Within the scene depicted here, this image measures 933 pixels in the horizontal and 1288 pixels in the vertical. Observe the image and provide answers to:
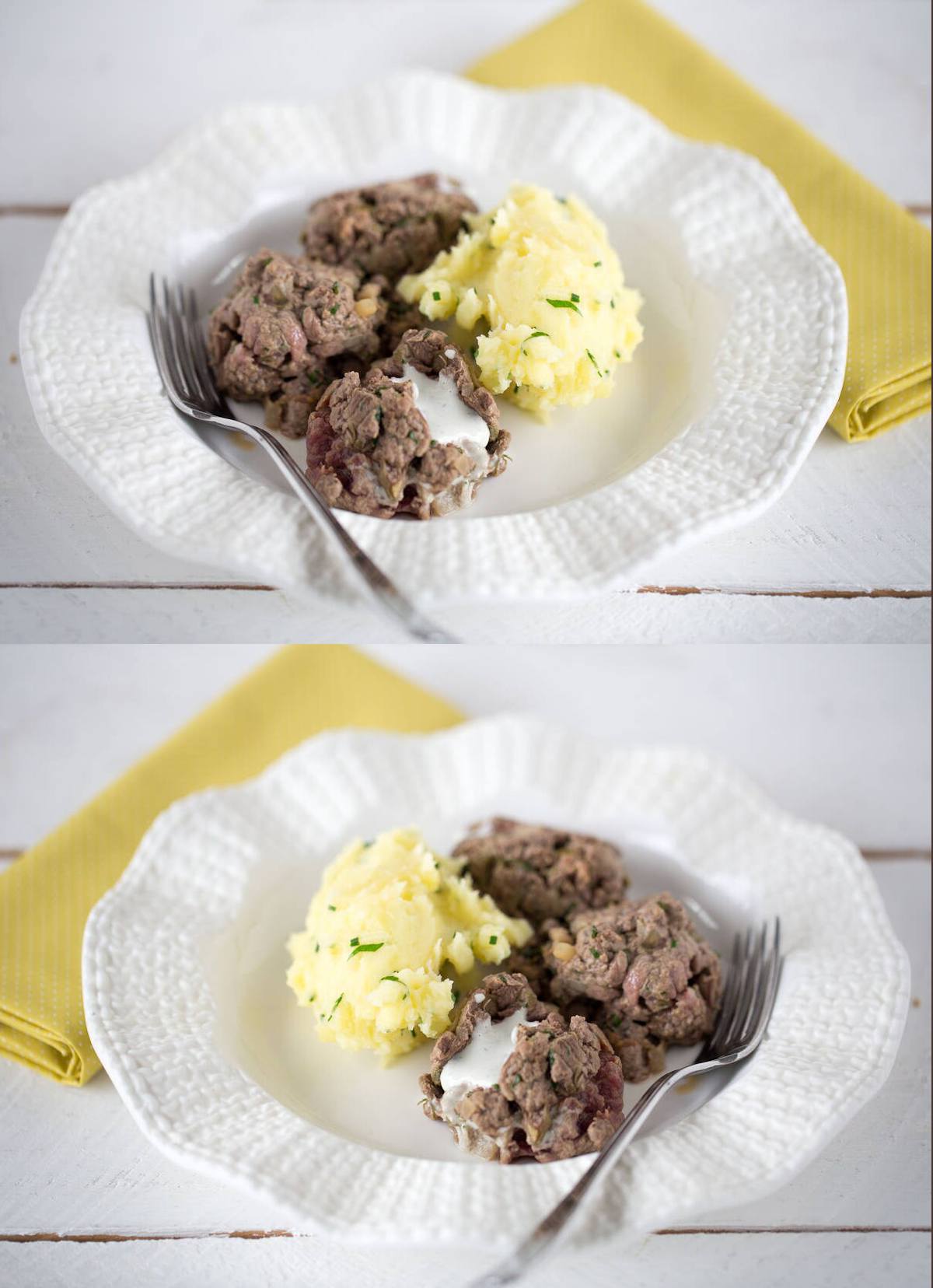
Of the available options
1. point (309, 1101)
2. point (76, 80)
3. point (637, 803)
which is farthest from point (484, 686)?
point (76, 80)

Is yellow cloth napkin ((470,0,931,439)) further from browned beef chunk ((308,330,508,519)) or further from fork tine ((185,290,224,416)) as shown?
fork tine ((185,290,224,416))

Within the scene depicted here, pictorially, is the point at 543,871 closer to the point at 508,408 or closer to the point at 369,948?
the point at 369,948

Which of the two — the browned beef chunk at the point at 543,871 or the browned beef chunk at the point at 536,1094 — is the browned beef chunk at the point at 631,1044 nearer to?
the browned beef chunk at the point at 536,1094

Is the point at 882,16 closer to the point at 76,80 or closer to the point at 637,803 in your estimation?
the point at 76,80

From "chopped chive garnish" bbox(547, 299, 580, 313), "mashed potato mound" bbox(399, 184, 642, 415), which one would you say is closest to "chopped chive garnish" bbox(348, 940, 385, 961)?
"mashed potato mound" bbox(399, 184, 642, 415)

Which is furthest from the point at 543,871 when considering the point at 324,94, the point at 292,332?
the point at 324,94

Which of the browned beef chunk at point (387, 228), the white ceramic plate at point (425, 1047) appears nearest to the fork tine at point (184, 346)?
the browned beef chunk at point (387, 228)
